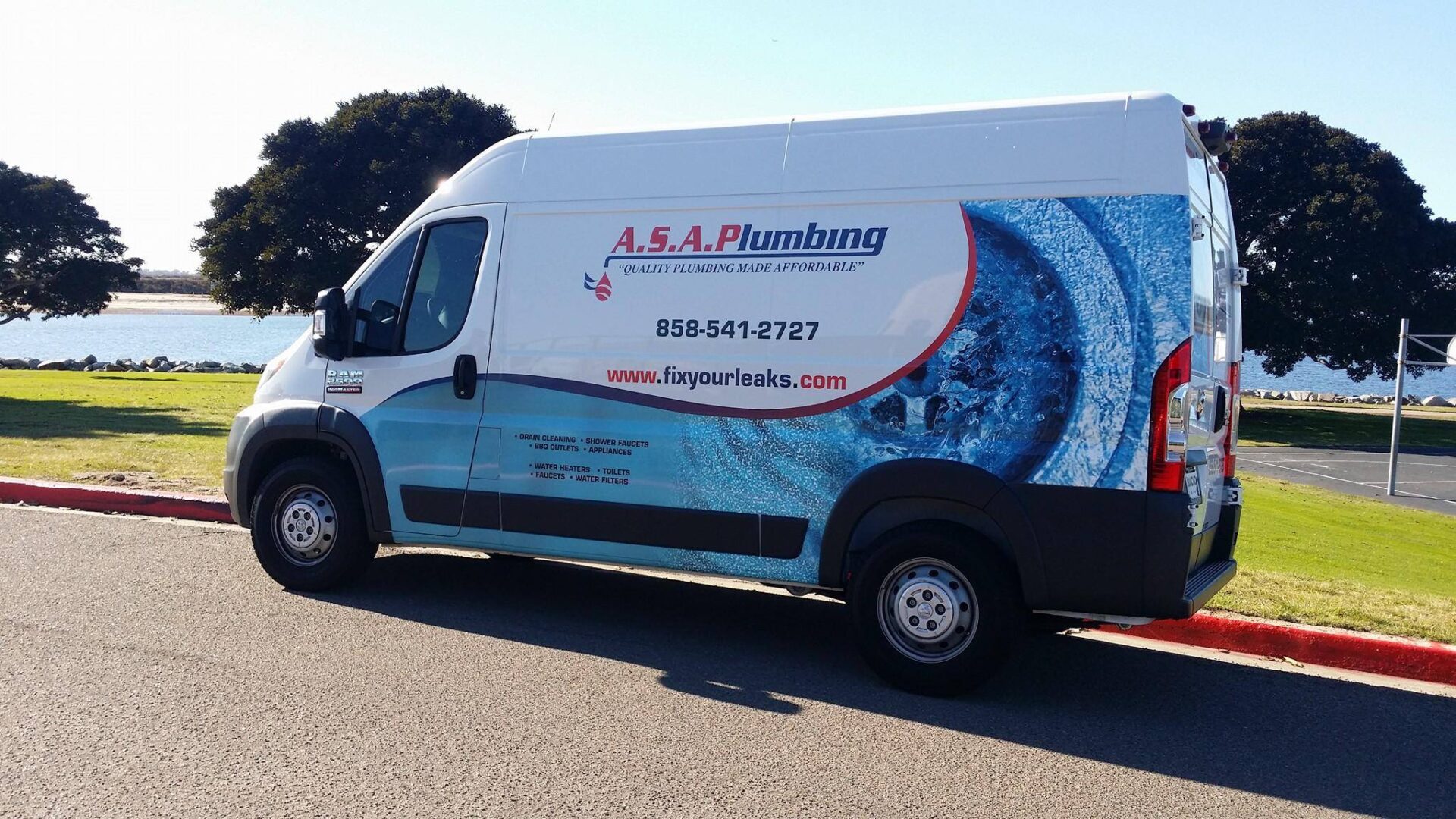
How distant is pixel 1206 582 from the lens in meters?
5.63

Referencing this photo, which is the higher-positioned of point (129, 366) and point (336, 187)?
point (336, 187)

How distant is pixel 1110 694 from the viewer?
575 cm

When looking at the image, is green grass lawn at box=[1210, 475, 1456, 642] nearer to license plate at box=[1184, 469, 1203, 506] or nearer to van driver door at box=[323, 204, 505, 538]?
license plate at box=[1184, 469, 1203, 506]

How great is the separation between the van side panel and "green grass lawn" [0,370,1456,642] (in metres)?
2.52

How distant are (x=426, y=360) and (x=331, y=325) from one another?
665mm

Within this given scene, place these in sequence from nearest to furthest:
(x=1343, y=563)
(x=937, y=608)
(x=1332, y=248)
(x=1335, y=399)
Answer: (x=937, y=608) → (x=1343, y=563) → (x=1332, y=248) → (x=1335, y=399)

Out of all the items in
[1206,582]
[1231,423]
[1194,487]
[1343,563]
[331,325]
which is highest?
[331,325]

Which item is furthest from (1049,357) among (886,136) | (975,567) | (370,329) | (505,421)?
(370,329)

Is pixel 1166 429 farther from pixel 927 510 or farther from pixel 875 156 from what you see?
pixel 875 156

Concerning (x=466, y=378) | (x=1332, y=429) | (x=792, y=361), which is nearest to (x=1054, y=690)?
(x=792, y=361)

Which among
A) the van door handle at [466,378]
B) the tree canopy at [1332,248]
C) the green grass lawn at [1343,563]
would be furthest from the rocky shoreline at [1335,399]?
the van door handle at [466,378]

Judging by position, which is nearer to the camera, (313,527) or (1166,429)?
(1166,429)

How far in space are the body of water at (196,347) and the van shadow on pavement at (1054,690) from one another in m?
30.4

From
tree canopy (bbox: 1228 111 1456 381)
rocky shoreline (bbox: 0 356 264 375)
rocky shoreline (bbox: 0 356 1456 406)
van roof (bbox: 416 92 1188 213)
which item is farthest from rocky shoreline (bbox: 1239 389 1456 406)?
van roof (bbox: 416 92 1188 213)
